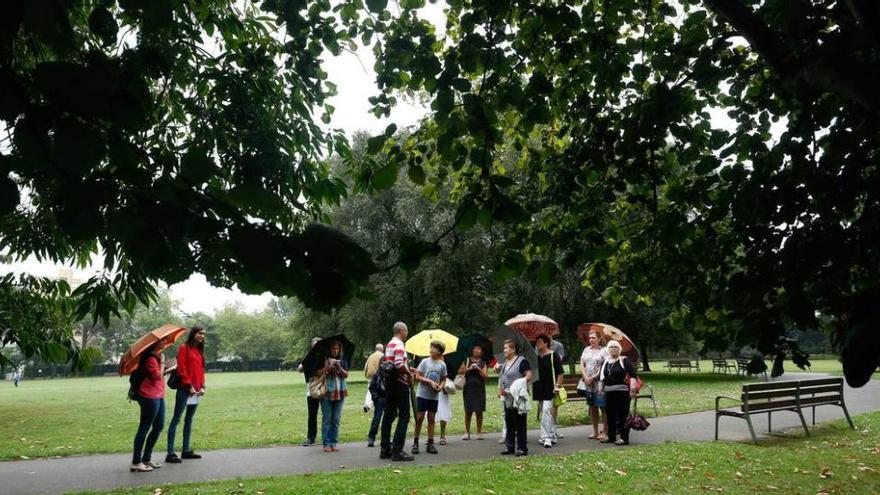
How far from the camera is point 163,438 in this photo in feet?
38.1

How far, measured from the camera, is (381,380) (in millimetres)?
10438

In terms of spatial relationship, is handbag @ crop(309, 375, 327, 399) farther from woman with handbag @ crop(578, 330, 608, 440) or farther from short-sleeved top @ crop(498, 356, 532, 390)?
woman with handbag @ crop(578, 330, 608, 440)

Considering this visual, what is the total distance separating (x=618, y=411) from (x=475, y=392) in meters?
2.42

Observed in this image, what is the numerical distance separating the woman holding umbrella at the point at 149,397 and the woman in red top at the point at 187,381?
0.47 metres

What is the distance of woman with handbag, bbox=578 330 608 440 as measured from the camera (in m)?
10.7

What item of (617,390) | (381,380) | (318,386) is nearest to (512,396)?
(617,390)

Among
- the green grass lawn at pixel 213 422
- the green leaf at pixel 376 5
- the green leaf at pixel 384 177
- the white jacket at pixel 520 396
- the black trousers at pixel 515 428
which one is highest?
the green leaf at pixel 376 5

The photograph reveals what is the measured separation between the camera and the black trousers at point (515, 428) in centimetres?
936

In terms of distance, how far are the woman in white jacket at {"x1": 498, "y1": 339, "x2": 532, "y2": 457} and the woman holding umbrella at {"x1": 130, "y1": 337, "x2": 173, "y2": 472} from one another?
4876mm

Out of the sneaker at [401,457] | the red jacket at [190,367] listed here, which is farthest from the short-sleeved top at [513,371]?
the red jacket at [190,367]

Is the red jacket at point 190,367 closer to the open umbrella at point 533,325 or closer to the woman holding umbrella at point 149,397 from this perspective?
the woman holding umbrella at point 149,397

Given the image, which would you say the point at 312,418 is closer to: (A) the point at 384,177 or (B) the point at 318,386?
(B) the point at 318,386

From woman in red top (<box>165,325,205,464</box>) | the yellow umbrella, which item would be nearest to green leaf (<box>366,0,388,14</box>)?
woman in red top (<box>165,325,205,464</box>)

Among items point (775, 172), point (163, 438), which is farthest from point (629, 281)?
point (163, 438)
